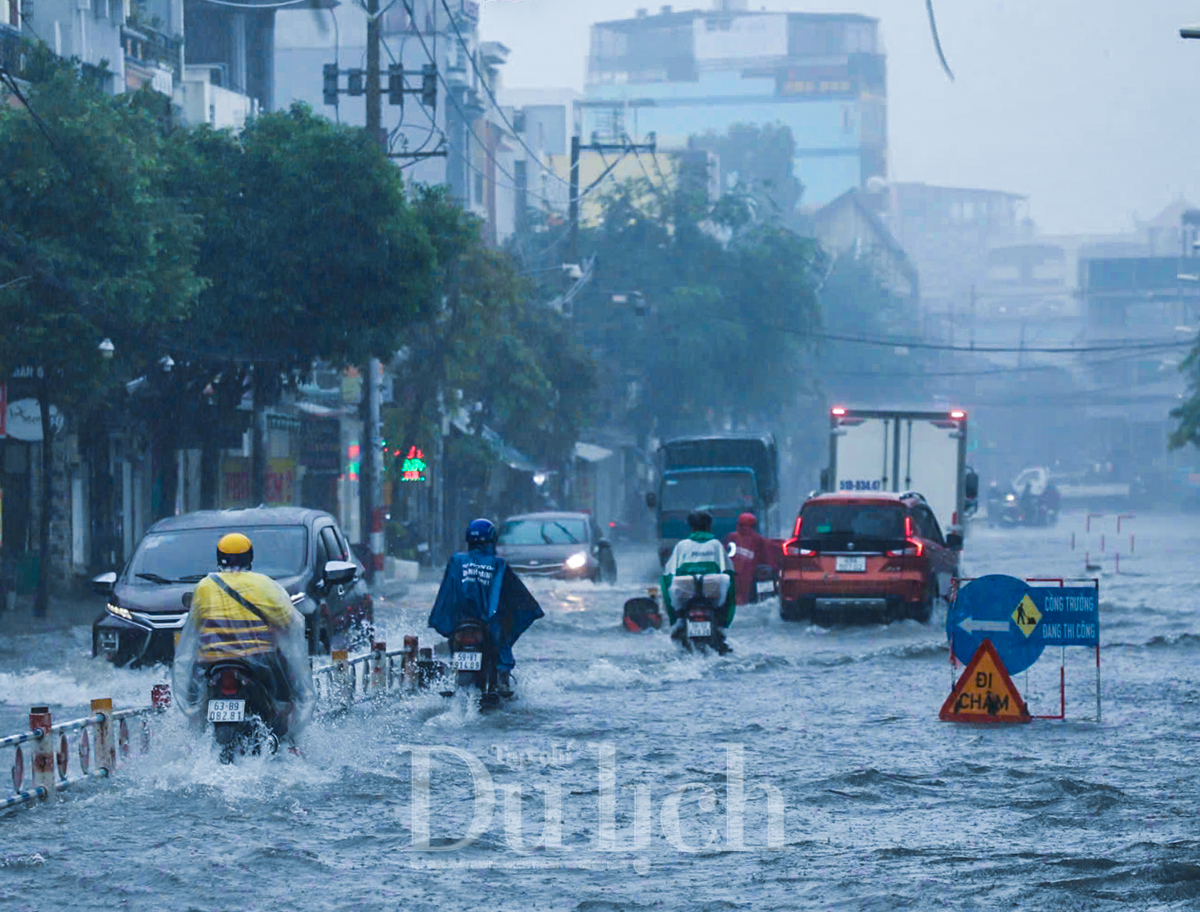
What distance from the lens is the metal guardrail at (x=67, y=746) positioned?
10.3 meters

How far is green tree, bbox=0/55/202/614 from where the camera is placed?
83.6ft

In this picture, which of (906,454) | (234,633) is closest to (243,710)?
(234,633)

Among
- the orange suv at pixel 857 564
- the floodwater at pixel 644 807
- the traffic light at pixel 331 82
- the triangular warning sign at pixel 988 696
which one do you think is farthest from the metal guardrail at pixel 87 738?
the traffic light at pixel 331 82

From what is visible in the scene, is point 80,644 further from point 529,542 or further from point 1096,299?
point 1096,299

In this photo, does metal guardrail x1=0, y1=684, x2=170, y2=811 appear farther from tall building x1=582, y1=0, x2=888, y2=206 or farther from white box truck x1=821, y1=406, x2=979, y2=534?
tall building x1=582, y1=0, x2=888, y2=206

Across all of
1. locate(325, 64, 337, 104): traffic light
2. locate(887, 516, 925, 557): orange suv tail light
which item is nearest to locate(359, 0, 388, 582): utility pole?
locate(325, 64, 337, 104): traffic light

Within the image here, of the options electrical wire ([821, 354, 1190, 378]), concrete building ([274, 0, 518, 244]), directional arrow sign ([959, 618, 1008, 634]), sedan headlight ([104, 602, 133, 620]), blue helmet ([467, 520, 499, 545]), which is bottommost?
sedan headlight ([104, 602, 133, 620])

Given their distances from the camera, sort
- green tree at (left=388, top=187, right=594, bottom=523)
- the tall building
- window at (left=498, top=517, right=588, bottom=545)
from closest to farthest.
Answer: window at (left=498, top=517, right=588, bottom=545) < green tree at (left=388, top=187, right=594, bottom=523) < the tall building

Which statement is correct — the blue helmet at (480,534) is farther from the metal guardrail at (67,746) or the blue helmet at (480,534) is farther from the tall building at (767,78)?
the tall building at (767,78)

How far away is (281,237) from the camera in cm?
3097

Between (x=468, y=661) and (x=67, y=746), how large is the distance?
412cm

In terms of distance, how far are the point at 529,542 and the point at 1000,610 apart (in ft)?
63.8

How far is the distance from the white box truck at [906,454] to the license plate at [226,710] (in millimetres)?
21869

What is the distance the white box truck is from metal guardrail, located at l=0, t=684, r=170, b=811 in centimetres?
2123
